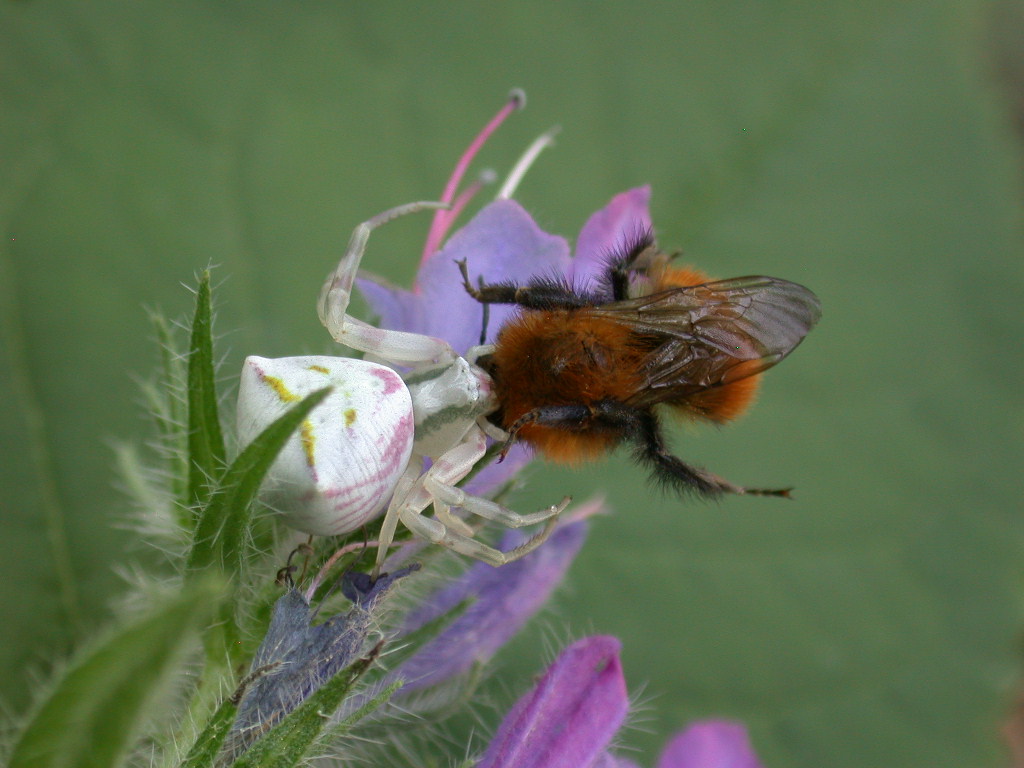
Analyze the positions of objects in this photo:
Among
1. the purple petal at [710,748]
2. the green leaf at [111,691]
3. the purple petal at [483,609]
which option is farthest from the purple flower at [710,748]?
the green leaf at [111,691]

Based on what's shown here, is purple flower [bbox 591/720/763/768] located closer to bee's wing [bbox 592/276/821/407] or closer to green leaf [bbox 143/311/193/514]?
bee's wing [bbox 592/276/821/407]

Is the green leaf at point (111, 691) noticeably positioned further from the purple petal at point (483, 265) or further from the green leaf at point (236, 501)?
the purple petal at point (483, 265)

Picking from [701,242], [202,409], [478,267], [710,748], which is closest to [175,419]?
[202,409]

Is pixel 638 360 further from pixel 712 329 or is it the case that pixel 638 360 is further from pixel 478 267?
pixel 478 267

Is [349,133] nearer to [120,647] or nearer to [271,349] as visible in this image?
[271,349]

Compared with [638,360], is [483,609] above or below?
below

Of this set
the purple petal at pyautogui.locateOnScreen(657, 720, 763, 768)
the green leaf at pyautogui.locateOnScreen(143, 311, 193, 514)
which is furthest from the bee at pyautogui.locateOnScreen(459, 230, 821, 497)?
the purple petal at pyautogui.locateOnScreen(657, 720, 763, 768)

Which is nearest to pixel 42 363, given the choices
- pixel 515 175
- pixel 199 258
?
pixel 199 258
